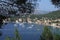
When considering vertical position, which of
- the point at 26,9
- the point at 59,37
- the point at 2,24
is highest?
the point at 26,9

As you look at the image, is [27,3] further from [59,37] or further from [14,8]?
[59,37]

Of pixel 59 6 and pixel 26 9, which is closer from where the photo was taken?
pixel 26 9

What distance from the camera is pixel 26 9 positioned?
2.88 meters

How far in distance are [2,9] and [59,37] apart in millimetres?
3205

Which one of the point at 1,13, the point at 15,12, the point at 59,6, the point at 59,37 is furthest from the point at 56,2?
the point at 59,37

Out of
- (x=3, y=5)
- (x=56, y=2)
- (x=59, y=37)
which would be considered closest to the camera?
(x=3, y=5)

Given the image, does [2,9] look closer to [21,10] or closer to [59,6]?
[21,10]

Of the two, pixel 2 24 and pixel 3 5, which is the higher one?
pixel 3 5

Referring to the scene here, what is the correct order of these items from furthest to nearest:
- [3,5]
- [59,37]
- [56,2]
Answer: [59,37] → [56,2] → [3,5]

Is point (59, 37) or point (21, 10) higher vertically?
point (21, 10)

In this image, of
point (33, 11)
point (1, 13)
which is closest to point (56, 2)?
point (33, 11)

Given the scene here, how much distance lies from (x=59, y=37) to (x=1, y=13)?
3195 millimetres

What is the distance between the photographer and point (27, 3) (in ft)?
9.41

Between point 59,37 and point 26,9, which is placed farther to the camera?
point 59,37
